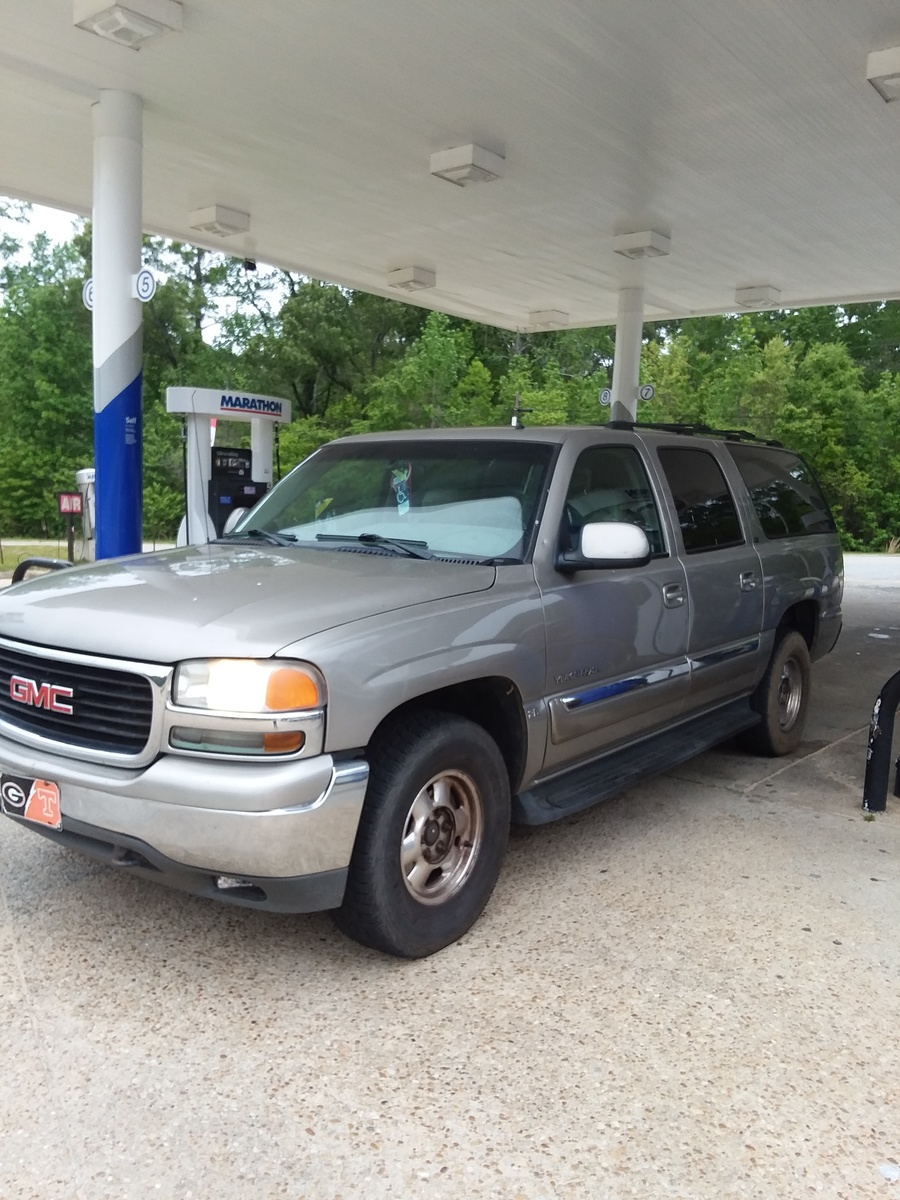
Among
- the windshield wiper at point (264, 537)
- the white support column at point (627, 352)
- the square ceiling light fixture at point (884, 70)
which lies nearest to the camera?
the windshield wiper at point (264, 537)

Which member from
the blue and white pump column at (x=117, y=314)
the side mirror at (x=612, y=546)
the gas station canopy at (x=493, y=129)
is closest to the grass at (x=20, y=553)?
the gas station canopy at (x=493, y=129)

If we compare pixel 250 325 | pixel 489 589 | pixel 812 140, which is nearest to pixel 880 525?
pixel 250 325

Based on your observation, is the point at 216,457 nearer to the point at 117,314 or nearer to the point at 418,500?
the point at 117,314

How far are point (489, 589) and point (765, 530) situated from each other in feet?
8.98

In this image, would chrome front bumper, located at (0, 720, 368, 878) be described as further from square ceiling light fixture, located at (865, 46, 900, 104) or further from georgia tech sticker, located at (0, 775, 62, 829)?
square ceiling light fixture, located at (865, 46, 900, 104)

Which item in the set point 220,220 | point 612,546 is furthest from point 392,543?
point 220,220

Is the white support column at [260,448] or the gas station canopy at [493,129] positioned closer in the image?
the gas station canopy at [493,129]

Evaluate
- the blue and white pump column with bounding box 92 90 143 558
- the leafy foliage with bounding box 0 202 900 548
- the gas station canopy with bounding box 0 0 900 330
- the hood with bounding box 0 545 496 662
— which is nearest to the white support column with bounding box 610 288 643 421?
the gas station canopy with bounding box 0 0 900 330

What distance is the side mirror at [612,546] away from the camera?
3.79 meters

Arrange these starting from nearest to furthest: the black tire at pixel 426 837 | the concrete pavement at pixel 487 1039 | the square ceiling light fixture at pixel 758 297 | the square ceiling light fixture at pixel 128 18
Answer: the concrete pavement at pixel 487 1039
the black tire at pixel 426 837
the square ceiling light fixture at pixel 128 18
the square ceiling light fixture at pixel 758 297

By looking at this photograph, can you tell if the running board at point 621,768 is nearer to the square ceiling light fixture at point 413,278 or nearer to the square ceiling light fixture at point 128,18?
the square ceiling light fixture at point 128,18

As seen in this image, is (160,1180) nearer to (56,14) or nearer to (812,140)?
(56,14)

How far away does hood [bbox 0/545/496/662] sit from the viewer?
2.96m

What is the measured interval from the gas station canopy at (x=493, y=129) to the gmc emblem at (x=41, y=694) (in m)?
5.32
